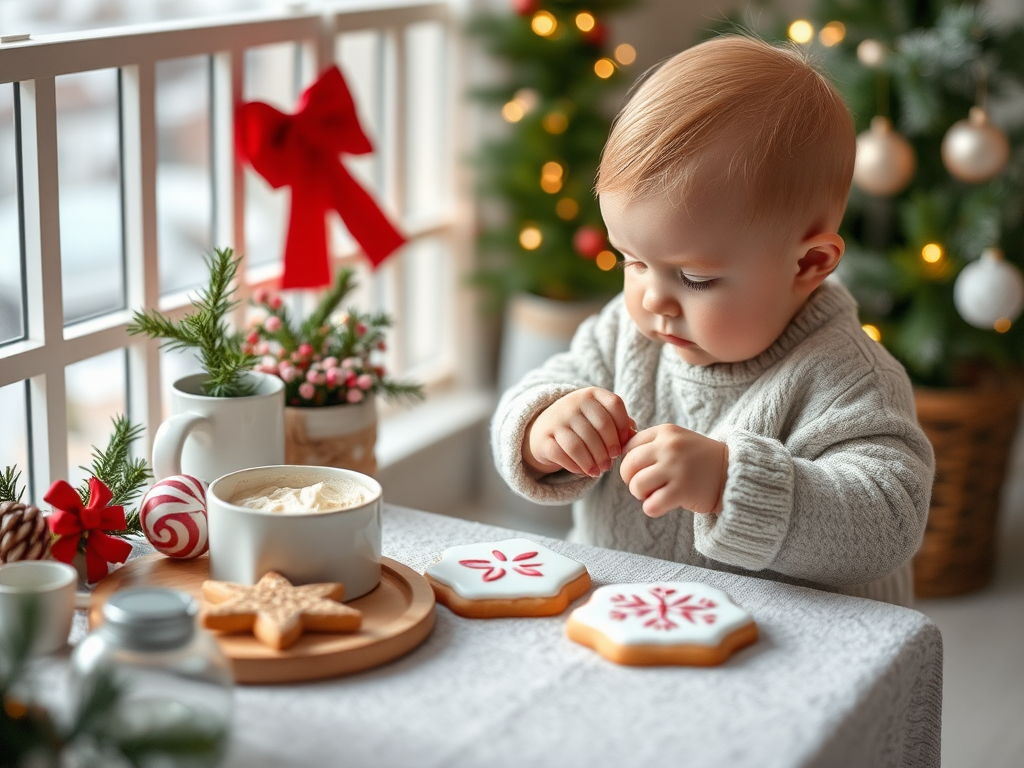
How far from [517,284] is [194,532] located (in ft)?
4.48

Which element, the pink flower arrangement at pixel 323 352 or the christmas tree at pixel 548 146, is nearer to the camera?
Result: the pink flower arrangement at pixel 323 352

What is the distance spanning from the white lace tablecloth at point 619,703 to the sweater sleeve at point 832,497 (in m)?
0.05

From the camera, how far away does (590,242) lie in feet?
7.29

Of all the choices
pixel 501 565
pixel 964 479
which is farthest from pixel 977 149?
pixel 501 565

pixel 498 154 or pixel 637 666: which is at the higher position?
pixel 498 154

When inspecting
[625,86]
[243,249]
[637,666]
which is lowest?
[637,666]

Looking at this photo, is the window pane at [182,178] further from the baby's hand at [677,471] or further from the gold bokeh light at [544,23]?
the baby's hand at [677,471]

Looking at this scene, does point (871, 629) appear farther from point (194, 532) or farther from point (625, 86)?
point (625, 86)

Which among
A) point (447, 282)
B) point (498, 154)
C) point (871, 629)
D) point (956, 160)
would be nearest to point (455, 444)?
point (447, 282)

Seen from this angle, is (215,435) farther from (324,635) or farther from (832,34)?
(832,34)

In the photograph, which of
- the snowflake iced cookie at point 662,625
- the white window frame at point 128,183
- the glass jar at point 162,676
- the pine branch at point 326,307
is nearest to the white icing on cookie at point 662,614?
the snowflake iced cookie at point 662,625

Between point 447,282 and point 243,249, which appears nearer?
point 243,249

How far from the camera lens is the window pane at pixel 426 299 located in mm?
2281

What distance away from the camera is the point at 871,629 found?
0.90 metres
